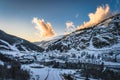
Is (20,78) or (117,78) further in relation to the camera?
(117,78)

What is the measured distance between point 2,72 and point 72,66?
107136 mm

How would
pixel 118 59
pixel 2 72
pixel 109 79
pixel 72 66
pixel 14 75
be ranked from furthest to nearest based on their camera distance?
pixel 118 59, pixel 72 66, pixel 109 79, pixel 14 75, pixel 2 72

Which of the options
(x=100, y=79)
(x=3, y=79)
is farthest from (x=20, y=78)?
(x=100, y=79)

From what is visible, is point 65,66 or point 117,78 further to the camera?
point 65,66

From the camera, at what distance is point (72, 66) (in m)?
149

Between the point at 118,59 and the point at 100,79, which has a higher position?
the point at 118,59

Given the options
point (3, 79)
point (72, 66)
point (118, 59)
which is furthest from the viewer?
point (118, 59)

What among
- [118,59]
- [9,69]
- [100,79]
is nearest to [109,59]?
[118,59]

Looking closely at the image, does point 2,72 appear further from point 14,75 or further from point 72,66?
point 72,66

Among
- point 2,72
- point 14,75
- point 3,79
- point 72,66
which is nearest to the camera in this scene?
point 3,79

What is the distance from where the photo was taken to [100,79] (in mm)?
69938

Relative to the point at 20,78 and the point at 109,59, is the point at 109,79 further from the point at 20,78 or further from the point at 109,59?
→ the point at 109,59

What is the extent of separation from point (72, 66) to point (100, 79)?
79.3 m

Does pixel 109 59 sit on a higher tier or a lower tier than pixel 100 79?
higher
